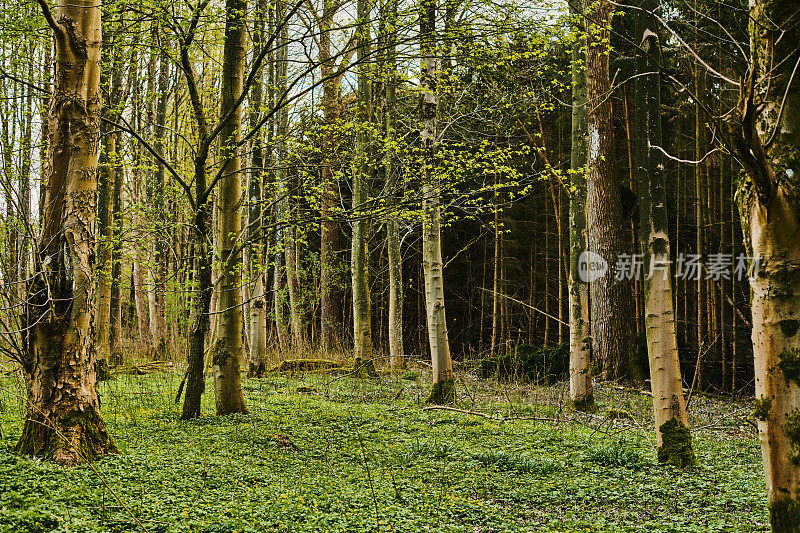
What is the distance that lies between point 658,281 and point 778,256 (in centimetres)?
275

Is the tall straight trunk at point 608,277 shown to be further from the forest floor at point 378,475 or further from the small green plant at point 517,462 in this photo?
the small green plant at point 517,462

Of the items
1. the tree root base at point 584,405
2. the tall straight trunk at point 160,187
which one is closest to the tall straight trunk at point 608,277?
the tree root base at point 584,405

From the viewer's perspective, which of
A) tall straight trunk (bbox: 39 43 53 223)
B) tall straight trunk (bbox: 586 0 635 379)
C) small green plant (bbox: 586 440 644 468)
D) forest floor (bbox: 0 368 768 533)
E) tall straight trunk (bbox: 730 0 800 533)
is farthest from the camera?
tall straight trunk (bbox: 586 0 635 379)

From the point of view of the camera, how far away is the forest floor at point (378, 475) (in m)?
3.55

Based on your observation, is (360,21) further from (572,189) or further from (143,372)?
(143,372)

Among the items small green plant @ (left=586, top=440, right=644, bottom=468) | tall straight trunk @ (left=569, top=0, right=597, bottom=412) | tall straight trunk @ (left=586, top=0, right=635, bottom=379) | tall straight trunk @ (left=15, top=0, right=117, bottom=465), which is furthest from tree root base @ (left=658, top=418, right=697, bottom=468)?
tall straight trunk @ (left=586, top=0, right=635, bottom=379)

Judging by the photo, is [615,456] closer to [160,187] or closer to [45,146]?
[45,146]

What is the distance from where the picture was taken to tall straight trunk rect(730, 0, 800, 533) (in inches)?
92.4

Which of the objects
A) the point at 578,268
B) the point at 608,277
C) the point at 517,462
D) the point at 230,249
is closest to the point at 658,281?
the point at 517,462

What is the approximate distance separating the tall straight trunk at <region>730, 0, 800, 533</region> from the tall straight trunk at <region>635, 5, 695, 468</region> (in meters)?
2.59

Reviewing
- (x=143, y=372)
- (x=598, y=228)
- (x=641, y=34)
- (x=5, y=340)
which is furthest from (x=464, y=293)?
(x=5, y=340)

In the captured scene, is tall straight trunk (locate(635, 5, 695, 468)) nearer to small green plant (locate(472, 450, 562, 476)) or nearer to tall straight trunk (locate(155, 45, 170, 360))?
small green plant (locate(472, 450, 562, 476))

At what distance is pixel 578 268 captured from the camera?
7965 mm

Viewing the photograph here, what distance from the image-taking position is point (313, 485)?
4.39m
